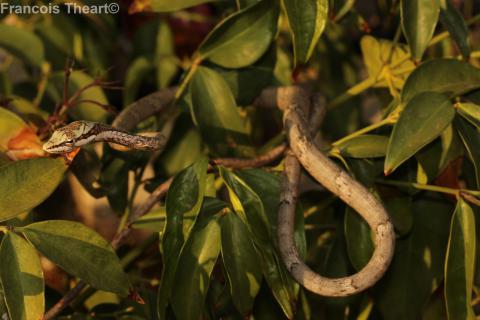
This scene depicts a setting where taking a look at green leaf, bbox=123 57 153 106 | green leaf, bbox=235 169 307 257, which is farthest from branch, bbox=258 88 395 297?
green leaf, bbox=123 57 153 106

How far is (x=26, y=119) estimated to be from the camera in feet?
3.88

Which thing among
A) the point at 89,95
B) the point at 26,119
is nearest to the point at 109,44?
the point at 89,95

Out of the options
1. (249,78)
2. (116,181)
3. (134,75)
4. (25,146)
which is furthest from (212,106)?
(134,75)

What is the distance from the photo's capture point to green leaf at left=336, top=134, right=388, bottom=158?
3.49 feet

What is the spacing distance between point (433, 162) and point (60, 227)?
605 mm

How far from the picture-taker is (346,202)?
1078mm

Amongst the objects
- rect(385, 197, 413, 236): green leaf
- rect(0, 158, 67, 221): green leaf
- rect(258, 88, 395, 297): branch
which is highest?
rect(0, 158, 67, 221): green leaf

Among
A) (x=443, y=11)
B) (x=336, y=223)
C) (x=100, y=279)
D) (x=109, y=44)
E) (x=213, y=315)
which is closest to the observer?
(x=100, y=279)

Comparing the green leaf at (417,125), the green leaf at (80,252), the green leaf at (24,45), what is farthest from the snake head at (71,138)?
the green leaf at (24,45)

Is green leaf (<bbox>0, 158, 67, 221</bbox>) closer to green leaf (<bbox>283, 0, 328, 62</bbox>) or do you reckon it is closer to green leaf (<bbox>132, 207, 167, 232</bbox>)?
green leaf (<bbox>132, 207, 167, 232</bbox>)

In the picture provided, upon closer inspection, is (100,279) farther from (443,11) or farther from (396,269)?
(443,11)

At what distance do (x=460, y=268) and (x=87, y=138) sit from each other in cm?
58

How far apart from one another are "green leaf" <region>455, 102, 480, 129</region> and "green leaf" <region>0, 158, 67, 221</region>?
0.62 m

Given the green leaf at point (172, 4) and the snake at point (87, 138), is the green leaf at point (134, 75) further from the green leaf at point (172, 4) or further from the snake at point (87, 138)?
the snake at point (87, 138)
